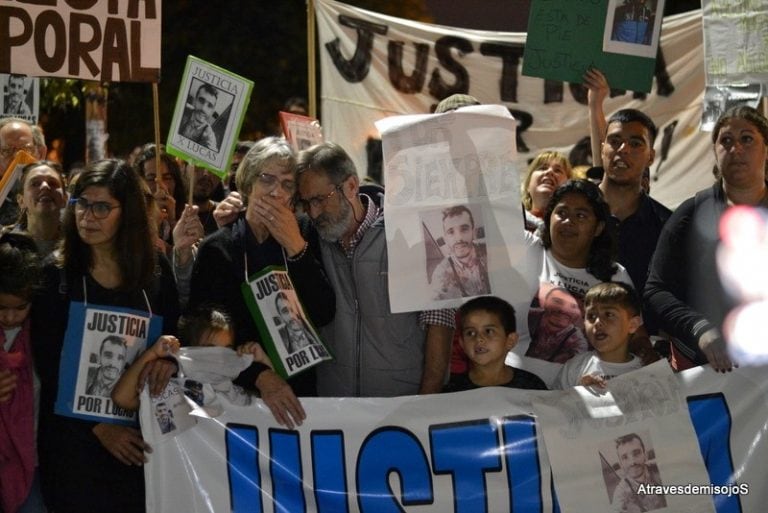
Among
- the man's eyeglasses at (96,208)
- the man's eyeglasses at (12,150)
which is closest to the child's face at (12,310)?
the man's eyeglasses at (96,208)

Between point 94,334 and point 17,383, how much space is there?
12.7 inches

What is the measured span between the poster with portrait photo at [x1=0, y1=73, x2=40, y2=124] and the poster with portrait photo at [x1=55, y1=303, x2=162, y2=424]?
3198 mm

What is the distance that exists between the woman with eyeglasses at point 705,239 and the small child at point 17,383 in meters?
2.36

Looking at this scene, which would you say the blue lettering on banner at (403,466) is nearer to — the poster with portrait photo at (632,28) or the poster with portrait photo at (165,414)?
the poster with portrait photo at (165,414)

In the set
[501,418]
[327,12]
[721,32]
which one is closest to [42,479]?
[501,418]

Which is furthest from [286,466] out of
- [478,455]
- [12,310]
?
[12,310]

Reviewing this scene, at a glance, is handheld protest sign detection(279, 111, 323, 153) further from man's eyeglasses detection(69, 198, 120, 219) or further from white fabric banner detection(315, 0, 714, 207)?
man's eyeglasses detection(69, 198, 120, 219)

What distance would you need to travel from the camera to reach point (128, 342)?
15.0 feet

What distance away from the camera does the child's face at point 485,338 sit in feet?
15.8

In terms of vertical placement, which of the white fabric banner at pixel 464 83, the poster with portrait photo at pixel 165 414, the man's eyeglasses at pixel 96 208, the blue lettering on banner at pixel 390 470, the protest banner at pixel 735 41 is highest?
the white fabric banner at pixel 464 83

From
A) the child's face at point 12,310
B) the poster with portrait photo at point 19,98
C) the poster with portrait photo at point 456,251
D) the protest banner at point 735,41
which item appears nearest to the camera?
the child's face at point 12,310

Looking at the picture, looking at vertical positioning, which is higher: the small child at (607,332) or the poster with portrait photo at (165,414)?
the small child at (607,332)

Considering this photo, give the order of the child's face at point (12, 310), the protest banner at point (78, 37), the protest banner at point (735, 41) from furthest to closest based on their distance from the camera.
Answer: the protest banner at point (735, 41), the protest banner at point (78, 37), the child's face at point (12, 310)

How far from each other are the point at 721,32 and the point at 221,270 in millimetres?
3004
